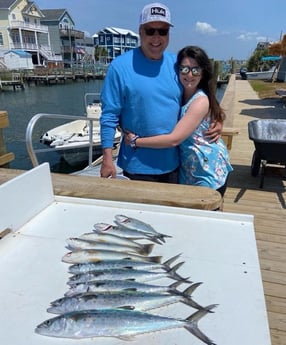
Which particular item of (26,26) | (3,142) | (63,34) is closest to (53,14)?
(63,34)

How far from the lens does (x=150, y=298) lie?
1.00 m

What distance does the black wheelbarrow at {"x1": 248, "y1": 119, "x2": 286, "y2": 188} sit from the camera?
4418 millimetres

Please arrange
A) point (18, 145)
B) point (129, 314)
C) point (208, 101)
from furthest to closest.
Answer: point (18, 145)
point (208, 101)
point (129, 314)

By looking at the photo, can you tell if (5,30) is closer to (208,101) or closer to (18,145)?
(18,145)

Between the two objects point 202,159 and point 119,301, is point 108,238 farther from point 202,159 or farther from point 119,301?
point 202,159

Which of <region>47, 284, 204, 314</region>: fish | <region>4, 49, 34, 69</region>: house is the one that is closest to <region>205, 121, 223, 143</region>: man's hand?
<region>47, 284, 204, 314</region>: fish

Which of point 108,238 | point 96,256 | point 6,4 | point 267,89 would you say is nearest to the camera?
point 96,256

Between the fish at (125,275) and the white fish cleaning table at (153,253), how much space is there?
0.03 metres

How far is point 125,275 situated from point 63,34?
2872 inches

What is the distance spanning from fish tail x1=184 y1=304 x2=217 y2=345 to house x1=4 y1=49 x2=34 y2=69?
55.1 m

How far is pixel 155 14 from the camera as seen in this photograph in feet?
6.40

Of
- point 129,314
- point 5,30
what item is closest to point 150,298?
point 129,314

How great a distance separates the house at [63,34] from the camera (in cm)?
6431

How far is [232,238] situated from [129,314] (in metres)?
0.58
